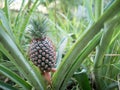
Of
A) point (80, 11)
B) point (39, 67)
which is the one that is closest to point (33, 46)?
point (39, 67)

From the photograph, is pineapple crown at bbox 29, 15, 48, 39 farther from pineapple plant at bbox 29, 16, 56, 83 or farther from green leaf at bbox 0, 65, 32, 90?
green leaf at bbox 0, 65, 32, 90

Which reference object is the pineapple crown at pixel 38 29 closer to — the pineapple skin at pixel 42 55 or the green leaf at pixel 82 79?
the pineapple skin at pixel 42 55

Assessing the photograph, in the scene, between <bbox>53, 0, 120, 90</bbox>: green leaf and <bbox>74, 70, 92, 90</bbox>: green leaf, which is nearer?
<bbox>53, 0, 120, 90</bbox>: green leaf

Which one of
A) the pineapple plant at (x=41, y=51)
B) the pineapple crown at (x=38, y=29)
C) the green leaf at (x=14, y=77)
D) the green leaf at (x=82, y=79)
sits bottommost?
the green leaf at (x=82, y=79)

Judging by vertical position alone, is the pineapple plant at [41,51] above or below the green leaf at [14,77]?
above

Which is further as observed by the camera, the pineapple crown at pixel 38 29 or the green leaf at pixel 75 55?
the pineapple crown at pixel 38 29

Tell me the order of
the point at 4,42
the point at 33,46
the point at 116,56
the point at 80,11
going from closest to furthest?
1. the point at 4,42
2. the point at 33,46
3. the point at 116,56
4. the point at 80,11

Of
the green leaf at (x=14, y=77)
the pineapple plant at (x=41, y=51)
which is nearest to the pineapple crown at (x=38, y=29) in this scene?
the pineapple plant at (x=41, y=51)

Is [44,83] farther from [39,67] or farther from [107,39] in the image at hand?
[107,39]

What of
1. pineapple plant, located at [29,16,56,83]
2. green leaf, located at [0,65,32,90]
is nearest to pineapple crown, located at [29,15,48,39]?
pineapple plant, located at [29,16,56,83]
